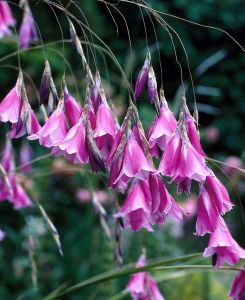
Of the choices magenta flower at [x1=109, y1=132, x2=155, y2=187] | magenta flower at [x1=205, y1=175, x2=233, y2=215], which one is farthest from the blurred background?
magenta flower at [x1=109, y1=132, x2=155, y2=187]

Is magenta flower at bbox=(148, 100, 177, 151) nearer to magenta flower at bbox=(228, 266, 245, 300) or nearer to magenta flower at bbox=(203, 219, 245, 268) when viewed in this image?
magenta flower at bbox=(203, 219, 245, 268)

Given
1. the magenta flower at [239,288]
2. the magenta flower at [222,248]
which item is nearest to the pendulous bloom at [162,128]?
the magenta flower at [222,248]

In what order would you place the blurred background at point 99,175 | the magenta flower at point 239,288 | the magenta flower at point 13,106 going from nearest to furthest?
the magenta flower at point 13,106, the magenta flower at point 239,288, the blurred background at point 99,175

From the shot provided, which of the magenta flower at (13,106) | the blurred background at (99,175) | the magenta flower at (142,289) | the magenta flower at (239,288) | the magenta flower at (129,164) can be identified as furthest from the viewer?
the blurred background at (99,175)

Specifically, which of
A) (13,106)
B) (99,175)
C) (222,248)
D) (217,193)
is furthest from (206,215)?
(99,175)

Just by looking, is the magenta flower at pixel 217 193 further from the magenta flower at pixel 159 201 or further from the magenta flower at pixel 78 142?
the magenta flower at pixel 78 142

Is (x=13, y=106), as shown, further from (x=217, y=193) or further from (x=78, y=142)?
(x=217, y=193)
